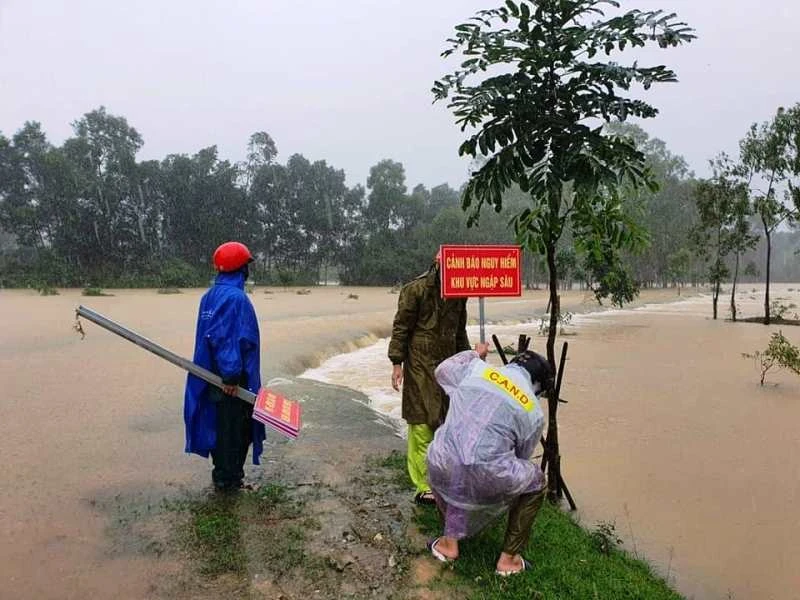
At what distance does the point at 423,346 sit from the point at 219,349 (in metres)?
1.27

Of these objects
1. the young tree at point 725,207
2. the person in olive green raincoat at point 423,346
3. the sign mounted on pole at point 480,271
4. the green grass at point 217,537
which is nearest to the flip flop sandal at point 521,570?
the person in olive green raincoat at point 423,346

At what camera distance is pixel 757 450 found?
6652mm

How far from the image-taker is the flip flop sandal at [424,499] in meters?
3.94

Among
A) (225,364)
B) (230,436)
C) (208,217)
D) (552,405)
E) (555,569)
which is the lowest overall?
(555,569)

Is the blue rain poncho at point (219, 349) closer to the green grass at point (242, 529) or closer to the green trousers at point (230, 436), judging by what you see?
the green trousers at point (230, 436)

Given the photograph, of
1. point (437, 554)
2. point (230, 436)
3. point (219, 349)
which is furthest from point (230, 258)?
point (437, 554)

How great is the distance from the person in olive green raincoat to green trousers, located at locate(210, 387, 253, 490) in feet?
3.31

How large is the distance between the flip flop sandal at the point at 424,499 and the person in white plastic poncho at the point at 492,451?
0.86 metres

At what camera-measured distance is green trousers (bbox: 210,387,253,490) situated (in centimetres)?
380

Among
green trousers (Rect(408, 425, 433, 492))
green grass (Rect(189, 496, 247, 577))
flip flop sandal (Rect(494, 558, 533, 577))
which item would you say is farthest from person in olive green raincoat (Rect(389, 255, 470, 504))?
green grass (Rect(189, 496, 247, 577))

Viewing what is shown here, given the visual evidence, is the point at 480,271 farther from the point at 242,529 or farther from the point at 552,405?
the point at 242,529

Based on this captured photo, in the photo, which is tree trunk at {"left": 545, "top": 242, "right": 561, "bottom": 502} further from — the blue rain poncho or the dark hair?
the blue rain poncho

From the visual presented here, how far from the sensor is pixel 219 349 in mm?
3682

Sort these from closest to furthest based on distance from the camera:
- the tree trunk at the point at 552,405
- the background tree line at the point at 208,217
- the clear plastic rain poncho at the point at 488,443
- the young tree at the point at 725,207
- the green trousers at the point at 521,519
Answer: the clear plastic rain poncho at the point at 488,443
the green trousers at the point at 521,519
the tree trunk at the point at 552,405
the young tree at the point at 725,207
the background tree line at the point at 208,217
